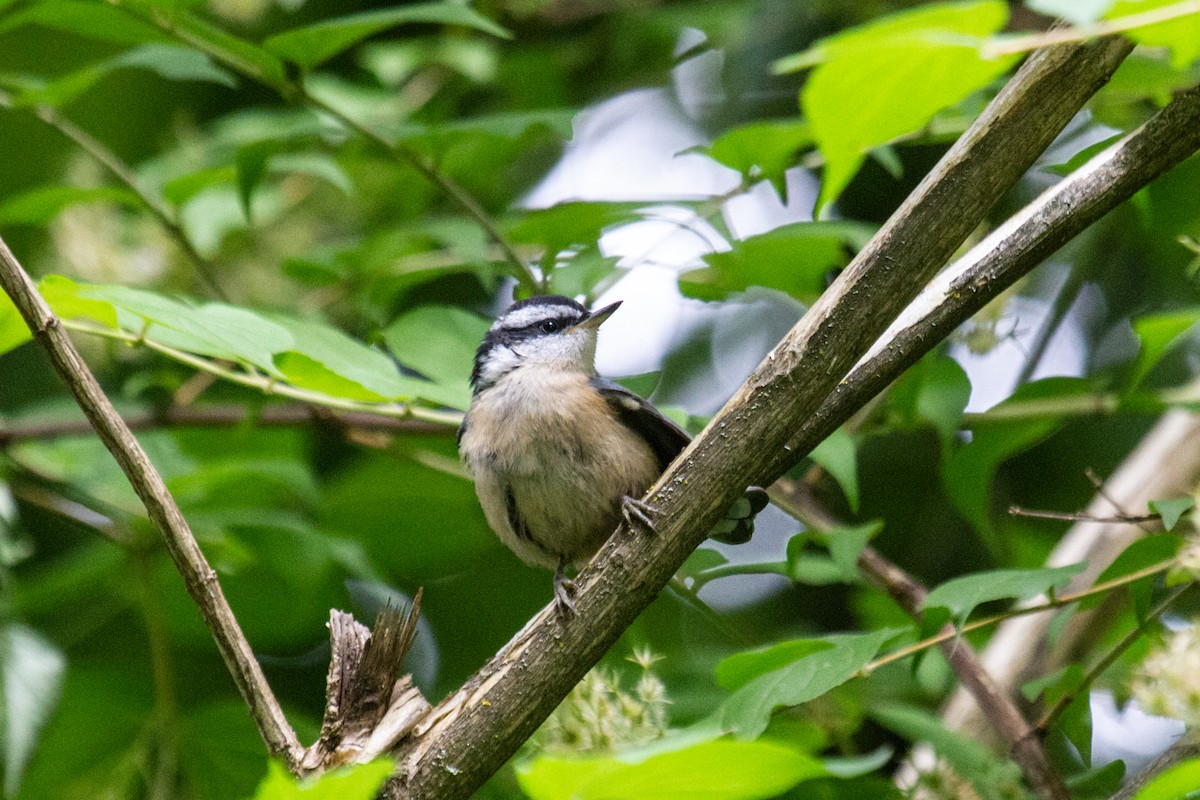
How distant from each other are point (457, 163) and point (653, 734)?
2.18 metres

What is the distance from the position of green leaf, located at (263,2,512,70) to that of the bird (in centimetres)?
110

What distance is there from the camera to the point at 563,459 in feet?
11.5

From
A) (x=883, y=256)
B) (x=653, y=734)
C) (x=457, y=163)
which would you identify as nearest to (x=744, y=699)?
(x=653, y=734)

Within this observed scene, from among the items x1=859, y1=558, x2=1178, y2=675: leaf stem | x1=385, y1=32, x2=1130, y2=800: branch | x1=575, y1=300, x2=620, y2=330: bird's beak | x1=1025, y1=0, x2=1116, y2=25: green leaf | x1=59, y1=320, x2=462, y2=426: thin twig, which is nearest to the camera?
x1=1025, y1=0, x2=1116, y2=25: green leaf

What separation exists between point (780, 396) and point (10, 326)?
169 cm

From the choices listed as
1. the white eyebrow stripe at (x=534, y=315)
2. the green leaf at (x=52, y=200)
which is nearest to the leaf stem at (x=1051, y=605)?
the white eyebrow stripe at (x=534, y=315)

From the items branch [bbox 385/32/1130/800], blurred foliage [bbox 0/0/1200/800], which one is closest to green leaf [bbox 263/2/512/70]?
blurred foliage [bbox 0/0/1200/800]

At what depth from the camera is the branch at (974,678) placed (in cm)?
307

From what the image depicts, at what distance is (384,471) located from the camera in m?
5.05

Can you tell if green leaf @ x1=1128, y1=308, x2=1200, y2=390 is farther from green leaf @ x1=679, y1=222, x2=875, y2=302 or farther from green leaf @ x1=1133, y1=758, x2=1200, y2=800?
green leaf @ x1=1133, y1=758, x2=1200, y2=800

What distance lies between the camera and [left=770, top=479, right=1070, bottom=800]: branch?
3.07 m

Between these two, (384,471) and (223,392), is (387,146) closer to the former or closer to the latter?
(384,471)

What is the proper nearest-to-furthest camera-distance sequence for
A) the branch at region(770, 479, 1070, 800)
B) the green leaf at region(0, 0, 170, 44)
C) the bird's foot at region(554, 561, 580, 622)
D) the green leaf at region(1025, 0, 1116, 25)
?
the green leaf at region(1025, 0, 1116, 25)
the bird's foot at region(554, 561, 580, 622)
the branch at region(770, 479, 1070, 800)
the green leaf at region(0, 0, 170, 44)

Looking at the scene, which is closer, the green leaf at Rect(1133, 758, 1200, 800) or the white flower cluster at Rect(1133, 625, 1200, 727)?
the green leaf at Rect(1133, 758, 1200, 800)
